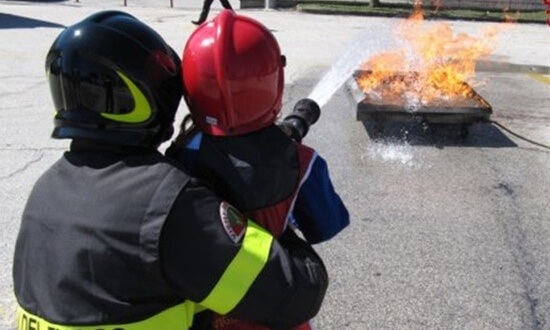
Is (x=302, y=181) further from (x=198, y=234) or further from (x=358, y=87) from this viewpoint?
(x=358, y=87)

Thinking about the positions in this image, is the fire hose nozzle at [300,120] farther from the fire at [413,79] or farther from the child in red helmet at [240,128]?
the fire at [413,79]

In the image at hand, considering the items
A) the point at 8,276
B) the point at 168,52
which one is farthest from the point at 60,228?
the point at 8,276

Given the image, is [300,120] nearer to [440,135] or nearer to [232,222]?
[232,222]

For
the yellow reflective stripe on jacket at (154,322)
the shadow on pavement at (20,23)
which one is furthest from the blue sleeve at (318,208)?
the shadow on pavement at (20,23)

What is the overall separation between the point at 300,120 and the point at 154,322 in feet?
3.14

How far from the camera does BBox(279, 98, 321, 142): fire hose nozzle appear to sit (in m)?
2.08

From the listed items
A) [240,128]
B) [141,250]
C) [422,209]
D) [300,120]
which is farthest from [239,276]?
[422,209]

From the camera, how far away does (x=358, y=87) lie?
25.8ft

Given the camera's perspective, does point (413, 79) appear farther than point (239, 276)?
Yes

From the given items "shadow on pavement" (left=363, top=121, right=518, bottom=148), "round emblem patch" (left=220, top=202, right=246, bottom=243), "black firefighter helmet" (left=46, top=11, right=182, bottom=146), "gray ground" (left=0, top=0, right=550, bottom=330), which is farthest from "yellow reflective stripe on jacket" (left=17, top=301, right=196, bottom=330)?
"shadow on pavement" (left=363, top=121, right=518, bottom=148)

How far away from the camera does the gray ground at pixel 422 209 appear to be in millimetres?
3680

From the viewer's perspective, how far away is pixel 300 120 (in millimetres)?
2168

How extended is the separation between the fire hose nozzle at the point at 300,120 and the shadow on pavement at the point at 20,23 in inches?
616

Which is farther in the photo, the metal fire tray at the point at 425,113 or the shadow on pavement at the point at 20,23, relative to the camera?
the shadow on pavement at the point at 20,23
